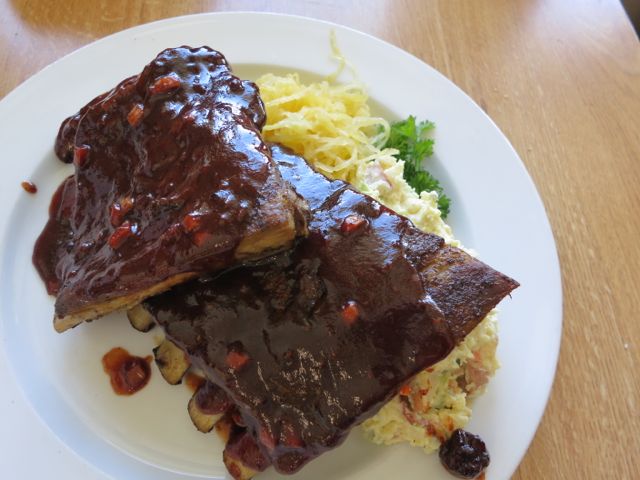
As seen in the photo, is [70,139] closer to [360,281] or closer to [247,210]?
[247,210]

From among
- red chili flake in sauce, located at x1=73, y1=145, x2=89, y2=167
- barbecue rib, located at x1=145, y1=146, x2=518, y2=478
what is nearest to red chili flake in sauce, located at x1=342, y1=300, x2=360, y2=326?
barbecue rib, located at x1=145, y1=146, x2=518, y2=478

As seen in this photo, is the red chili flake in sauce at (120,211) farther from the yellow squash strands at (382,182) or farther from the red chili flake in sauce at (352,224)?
the yellow squash strands at (382,182)

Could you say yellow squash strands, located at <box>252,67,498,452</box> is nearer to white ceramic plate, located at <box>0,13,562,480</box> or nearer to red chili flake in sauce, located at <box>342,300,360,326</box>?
white ceramic plate, located at <box>0,13,562,480</box>

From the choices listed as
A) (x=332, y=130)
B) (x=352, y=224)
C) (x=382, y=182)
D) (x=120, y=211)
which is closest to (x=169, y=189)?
(x=120, y=211)

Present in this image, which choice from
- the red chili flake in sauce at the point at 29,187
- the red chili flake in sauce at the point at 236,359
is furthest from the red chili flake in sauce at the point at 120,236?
the red chili flake in sauce at the point at 29,187

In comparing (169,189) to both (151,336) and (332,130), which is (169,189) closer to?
(151,336)
